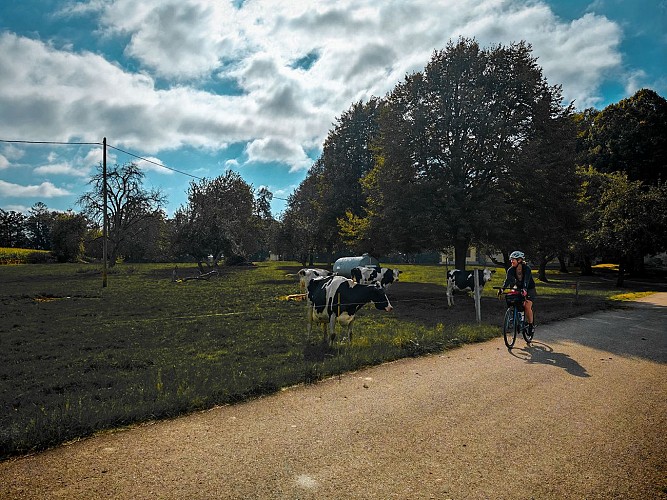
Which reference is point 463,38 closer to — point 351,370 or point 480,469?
point 351,370

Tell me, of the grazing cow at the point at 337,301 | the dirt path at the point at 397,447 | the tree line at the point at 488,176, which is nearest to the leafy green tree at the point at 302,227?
the tree line at the point at 488,176

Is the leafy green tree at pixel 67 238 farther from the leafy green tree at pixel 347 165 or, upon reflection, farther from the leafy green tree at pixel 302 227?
the leafy green tree at pixel 347 165

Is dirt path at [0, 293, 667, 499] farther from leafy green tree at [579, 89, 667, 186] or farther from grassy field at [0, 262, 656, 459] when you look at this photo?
leafy green tree at [579, 89, 667, 186]

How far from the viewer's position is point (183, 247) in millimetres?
36000

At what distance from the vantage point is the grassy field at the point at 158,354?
201 inches

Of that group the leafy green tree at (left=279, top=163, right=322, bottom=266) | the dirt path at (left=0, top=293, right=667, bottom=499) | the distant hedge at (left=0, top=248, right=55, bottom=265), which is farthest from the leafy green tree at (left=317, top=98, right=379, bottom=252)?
the distant hedge at (left=0, top=248, right=55, bottom=265)

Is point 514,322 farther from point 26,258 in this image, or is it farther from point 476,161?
point 26,258

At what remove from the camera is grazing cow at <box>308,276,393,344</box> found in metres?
9.36

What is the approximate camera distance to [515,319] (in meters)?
9.48

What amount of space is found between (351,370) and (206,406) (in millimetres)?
2748

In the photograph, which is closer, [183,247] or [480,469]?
[480,469]

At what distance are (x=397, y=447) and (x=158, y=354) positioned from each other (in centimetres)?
603

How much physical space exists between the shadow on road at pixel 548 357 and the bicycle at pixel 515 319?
318 millimetres

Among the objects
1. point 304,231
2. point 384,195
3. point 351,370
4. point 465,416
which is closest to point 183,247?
point 304,231
